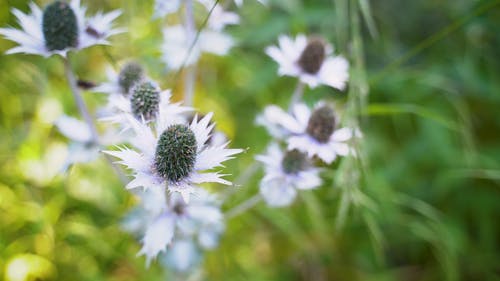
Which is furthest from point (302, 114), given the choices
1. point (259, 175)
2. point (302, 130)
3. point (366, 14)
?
point (259, 175)

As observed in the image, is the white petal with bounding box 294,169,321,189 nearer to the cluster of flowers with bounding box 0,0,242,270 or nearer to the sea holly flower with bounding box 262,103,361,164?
the sea holly flower with bounding box 262,103,361,164

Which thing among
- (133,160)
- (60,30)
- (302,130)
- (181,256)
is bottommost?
(181,256)

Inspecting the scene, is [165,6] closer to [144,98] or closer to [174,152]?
[144,98]

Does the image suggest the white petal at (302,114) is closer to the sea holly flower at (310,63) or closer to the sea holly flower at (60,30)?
the sea holly flower at (310,63)

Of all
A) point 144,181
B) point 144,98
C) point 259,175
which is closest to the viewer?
point 144,181

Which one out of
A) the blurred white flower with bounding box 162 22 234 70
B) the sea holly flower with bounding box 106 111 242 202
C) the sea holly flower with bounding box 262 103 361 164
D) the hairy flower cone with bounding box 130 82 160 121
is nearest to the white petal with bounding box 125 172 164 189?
the sea holly flower with bounding box 106 111 242 202

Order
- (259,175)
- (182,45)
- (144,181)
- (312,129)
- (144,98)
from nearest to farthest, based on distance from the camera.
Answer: (144,181)
(144,98)
(312,129)
(182,45)
(259,175)

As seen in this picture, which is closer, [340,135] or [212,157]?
[212,157]

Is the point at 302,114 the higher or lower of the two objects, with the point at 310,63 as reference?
lower
